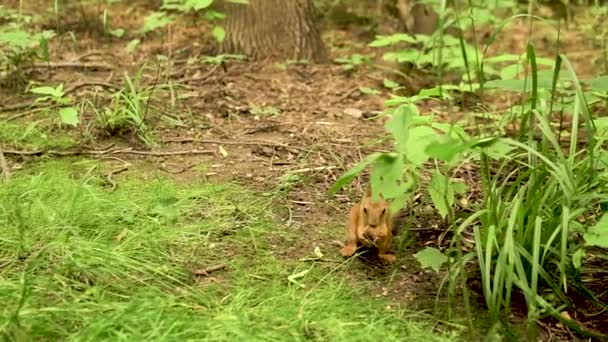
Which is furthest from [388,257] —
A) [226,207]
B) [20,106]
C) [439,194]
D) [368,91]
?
[20,106]

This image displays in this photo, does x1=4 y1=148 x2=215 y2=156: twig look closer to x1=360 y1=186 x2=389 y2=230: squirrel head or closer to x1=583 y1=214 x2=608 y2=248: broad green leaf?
x1=360 y1=186 x2=389 y2=230: squirrel head

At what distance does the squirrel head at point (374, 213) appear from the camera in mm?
2309

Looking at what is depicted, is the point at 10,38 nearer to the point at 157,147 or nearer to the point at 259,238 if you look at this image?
the point at 157,147

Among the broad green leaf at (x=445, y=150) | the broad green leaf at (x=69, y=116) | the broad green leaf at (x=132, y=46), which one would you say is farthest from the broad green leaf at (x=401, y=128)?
the broad green leaf at (x=132, y=46)

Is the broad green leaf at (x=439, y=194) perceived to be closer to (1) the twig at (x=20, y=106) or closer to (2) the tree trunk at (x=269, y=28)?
(1) the twig at (x=20, y=106)

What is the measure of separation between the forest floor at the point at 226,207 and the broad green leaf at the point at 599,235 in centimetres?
36

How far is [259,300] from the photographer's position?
215 centimetres

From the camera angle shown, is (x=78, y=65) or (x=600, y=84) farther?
(x=78, y=65)

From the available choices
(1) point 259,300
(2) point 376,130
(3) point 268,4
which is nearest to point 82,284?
(1) point 259,300

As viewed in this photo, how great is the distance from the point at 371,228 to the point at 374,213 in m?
0.06

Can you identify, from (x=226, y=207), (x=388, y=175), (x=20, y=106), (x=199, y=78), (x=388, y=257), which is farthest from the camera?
(x=199, y=78)

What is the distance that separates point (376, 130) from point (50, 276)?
2.30m

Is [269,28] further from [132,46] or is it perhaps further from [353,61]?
[132,46]

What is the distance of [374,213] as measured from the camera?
2.30 m
